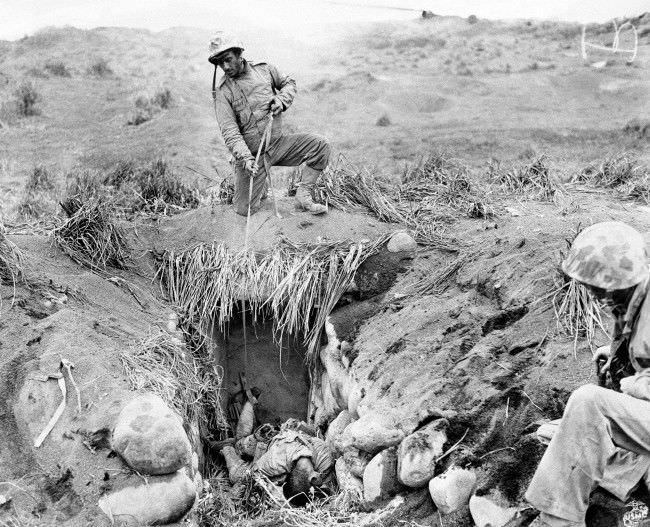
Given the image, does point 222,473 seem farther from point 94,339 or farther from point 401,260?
point 401,260

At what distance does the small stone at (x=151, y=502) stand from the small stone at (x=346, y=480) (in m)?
0.94

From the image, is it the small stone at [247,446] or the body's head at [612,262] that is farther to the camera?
the small stone at [247,446]

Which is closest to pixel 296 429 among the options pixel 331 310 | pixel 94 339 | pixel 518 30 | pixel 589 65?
pixel 331 310

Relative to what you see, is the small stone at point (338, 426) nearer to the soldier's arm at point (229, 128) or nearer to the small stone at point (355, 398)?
the small stone at point (355, 398)

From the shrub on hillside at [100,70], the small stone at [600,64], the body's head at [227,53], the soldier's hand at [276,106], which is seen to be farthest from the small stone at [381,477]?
the small stone at [600,64]

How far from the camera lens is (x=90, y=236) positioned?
6.61 metres

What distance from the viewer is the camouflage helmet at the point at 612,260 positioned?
10.5ft

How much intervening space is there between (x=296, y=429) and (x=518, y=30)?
24.3 metres

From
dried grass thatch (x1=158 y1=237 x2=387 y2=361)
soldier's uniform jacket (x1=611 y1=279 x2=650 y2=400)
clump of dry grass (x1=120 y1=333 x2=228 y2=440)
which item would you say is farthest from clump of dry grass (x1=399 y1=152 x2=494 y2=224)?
soldier's uniform jacket (x1=611 y1=279 x2=650 y2=400)

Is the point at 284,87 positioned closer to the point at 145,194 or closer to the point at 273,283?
the point at 273,283

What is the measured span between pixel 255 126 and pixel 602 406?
455cm

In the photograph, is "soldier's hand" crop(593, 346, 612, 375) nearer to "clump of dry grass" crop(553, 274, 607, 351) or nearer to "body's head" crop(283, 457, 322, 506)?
"clump of dry grass" crop(553, 274, 607, 351)

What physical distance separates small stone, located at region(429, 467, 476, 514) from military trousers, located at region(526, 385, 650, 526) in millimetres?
792

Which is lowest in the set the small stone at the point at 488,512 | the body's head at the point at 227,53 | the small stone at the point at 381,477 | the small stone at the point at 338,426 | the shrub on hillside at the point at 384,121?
the small stone at the point at 338,426
